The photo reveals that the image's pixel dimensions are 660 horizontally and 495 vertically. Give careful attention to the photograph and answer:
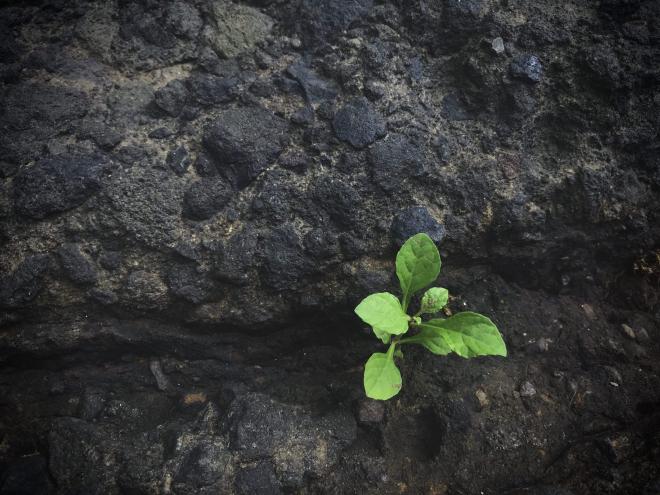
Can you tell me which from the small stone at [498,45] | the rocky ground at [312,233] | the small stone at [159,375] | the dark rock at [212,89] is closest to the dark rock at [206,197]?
the rocky ground at [312,233]

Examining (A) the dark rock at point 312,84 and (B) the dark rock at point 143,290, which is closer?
(B) the dark rock at point 143,290

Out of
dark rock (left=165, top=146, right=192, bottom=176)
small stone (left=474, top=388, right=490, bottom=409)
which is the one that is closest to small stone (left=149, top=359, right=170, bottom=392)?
dark rock (left=165, top=146, right=192, bottom=176)

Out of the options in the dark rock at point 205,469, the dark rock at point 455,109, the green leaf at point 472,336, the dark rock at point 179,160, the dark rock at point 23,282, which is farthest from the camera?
the dark rock at point 455,109

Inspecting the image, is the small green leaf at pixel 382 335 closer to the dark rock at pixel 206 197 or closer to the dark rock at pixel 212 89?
the dark rock at pixel 206 197

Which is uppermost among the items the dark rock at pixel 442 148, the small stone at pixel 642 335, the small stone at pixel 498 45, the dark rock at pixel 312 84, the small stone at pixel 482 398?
the small stone at pixel 498 45

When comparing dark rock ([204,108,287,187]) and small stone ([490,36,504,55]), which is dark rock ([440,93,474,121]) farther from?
dark rock ([204,108,287,187])

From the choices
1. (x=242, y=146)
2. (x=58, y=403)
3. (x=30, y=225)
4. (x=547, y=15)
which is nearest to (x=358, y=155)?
(x=242, y=146)
